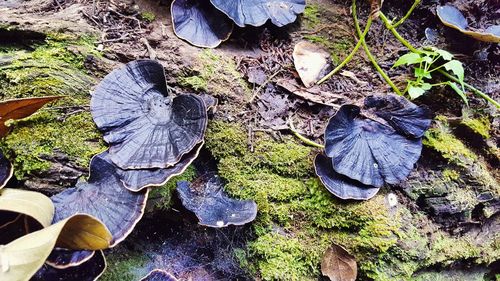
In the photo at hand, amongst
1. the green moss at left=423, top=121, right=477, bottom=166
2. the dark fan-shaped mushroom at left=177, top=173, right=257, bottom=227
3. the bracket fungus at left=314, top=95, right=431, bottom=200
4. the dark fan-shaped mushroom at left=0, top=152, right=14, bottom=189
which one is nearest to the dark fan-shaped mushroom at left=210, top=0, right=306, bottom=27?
the bracket fungus at left=314, top=95, right=431, bottom=200

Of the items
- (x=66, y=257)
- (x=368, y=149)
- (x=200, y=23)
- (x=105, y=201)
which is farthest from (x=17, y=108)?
(x=368, y=149)

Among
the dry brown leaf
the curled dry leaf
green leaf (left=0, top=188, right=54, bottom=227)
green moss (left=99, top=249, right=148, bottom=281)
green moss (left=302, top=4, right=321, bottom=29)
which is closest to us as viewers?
the curled dry leaf

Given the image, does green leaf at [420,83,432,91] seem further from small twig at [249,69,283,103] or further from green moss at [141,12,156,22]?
green moss at [141,12,156,22]

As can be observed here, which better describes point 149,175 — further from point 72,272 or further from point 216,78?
point 216,78

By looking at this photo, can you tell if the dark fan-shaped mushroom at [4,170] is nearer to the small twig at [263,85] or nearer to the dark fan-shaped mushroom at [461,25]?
the small twig at [263,85]

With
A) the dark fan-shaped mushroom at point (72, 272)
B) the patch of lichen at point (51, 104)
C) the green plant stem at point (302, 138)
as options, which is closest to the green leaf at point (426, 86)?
the green plant stem at point (302, 138)
